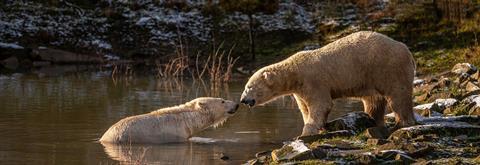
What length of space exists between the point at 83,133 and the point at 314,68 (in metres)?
4.65

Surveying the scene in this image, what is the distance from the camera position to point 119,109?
21.1m

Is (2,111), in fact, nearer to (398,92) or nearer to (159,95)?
(159,95)

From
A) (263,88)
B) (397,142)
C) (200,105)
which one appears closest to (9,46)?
(200,105)

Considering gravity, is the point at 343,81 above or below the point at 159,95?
above

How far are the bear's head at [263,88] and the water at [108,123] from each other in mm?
743

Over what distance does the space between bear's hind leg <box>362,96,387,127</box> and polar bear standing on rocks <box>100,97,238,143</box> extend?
9.14 feet

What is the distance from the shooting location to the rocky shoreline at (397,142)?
10891 millimetres

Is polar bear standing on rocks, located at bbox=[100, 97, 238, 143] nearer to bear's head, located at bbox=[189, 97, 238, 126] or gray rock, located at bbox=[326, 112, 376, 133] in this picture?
bear's head, located at bbox=[189, 97, 238, 126]

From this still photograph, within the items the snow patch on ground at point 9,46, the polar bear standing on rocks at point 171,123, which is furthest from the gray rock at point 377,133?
the snow patch on ground at point 9,46

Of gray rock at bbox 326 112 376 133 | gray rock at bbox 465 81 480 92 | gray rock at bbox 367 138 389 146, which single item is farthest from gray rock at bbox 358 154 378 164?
gray rock at bbox 465 81 480 92

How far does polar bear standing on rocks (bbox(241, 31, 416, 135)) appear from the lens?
1484 cm

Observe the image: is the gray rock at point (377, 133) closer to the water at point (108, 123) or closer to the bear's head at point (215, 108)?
the water at point (108, 123)

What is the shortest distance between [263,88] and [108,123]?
415cm

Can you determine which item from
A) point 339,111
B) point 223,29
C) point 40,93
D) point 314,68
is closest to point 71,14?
point 223,29
